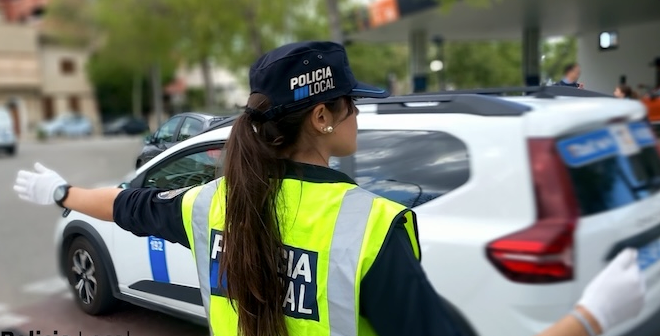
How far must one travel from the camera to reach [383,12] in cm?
1253

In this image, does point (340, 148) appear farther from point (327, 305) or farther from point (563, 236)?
point (563, 236)

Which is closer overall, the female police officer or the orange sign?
the female police officer

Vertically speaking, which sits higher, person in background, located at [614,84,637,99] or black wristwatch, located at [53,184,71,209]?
person in background, located at [614,84,637,99]

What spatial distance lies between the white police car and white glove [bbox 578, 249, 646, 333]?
636 mm

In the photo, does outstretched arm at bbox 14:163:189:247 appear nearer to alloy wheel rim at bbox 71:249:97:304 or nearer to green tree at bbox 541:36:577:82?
alloy wheel rim at bbox 71:249:97:304

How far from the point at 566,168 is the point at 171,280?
1303mm

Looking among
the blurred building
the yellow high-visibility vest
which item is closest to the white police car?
the yellow high-visibility vest

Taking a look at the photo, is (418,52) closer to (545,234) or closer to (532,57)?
(532,57)

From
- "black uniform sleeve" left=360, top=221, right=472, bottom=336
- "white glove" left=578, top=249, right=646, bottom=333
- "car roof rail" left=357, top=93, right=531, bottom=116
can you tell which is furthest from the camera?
"car roof rail" left=357, top=93, right=531, bottom=116

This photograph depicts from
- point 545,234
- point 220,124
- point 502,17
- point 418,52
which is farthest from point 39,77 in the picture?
point 545,234

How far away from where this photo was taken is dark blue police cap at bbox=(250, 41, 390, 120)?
3.83 ft

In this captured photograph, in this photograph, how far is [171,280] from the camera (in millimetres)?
1858

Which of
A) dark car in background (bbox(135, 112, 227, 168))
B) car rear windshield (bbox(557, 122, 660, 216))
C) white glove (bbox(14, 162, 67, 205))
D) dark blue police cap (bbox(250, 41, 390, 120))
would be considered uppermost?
dark blue police cap (bbox(250, 41, 390, 120))

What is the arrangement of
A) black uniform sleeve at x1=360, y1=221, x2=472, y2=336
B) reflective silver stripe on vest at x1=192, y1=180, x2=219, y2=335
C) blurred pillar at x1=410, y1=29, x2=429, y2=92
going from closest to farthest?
black uniform sleeve at x1=360, y1=221, x2=472, y2=336, reflective silver stripe on vest at x1=192, y1=180, x2=219, y2=335, blurred pillar at x1=410, y1=29, x2=429, y2=92
